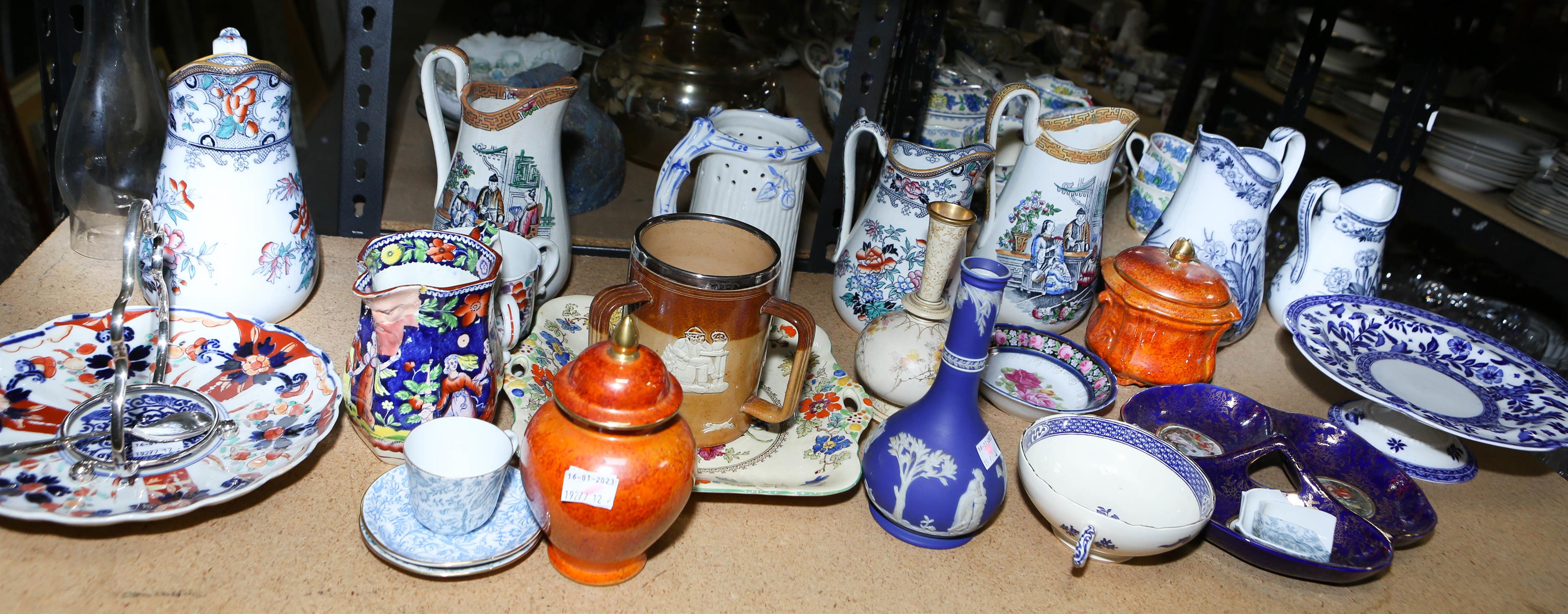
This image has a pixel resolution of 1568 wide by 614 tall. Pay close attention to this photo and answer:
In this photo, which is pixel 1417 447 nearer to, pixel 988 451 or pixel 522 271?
pixel 988 451

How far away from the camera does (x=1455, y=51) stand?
1376mm

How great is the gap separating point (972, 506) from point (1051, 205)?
0.47 metres

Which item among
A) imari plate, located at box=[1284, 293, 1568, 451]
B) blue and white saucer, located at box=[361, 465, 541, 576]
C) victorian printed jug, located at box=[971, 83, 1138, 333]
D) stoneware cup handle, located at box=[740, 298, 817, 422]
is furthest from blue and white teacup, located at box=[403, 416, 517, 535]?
imari plate, located at box=[1284, 293, 1568, 451]

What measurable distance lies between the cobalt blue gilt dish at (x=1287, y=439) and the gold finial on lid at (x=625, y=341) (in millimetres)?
648

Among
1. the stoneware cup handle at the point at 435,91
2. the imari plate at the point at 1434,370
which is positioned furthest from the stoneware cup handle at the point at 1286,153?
the stoneware cup handle at the point at 435,91

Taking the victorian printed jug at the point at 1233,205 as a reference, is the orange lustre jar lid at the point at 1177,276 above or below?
below

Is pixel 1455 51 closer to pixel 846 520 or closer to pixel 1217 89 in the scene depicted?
pixel 1217 89

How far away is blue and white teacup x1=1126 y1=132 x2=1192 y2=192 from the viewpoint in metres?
1.53

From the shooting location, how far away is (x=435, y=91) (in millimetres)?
983

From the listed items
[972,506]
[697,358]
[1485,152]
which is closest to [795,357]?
[697,358]

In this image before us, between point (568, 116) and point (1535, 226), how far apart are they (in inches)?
62.1

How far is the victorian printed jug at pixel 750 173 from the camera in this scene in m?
1.00

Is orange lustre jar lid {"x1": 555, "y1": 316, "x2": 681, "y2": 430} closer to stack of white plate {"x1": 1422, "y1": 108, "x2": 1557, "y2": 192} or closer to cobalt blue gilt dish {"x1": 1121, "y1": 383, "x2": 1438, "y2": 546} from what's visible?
cobalt blue gilt dish {"x1": 1121, "y1": 383, "x2": 1438, "y2": 546}

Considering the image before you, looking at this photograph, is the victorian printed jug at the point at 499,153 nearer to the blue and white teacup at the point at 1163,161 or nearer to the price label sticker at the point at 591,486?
the price label sticker at the point at 591,486
